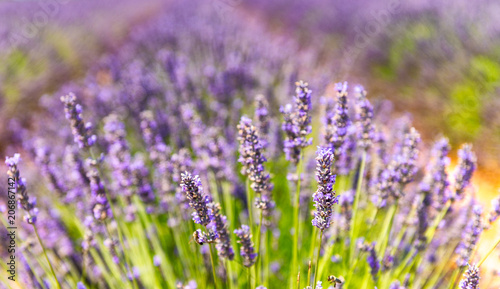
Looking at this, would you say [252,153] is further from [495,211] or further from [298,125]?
[495,211]

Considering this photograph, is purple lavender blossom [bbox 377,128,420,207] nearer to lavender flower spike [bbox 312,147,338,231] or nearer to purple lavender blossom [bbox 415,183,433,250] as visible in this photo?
purple lavender blossom [bbox 415,183,433,250]

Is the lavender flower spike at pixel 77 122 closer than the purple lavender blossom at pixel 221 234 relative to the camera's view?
No

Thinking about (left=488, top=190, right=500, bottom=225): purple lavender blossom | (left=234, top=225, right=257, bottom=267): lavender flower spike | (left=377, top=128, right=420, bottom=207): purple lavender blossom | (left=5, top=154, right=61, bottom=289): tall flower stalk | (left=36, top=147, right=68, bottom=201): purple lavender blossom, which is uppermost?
(left=36, top=147, right=68, bottom=201): purple lavender blossom

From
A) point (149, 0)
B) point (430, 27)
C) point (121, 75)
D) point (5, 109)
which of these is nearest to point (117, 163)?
point (121, 75)

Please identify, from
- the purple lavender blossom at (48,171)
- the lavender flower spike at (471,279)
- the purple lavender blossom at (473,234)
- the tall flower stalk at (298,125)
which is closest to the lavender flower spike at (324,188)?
the tall flower stalk at (298,125)

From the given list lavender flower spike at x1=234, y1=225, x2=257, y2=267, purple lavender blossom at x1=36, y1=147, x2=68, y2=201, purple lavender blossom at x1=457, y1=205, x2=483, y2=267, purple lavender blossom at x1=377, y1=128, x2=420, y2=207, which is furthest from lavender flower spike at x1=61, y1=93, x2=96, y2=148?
purple lavender blossom at x1=457, y1=205, x2=483, y2=267

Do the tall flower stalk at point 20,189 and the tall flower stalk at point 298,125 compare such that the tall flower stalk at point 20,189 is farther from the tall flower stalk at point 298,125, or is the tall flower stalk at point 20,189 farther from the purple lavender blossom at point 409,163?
the purple lavender blossom at point 409,163
